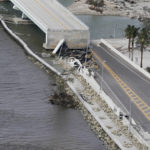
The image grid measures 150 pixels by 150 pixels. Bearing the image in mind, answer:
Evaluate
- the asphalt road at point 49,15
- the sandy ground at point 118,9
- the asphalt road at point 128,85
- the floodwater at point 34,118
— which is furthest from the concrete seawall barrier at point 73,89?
the sandy ground at point 118,9

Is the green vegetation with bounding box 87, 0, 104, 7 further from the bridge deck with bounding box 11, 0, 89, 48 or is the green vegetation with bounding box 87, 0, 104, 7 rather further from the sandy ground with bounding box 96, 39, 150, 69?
the sandy ground with bounding box 96, 39, 150, 69

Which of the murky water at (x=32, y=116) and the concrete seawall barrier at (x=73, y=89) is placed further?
the concrete seawall barrier at (x=73, y=89)

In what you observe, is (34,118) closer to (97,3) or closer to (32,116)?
(32,116)

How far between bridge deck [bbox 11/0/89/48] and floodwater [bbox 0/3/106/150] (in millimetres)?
14693

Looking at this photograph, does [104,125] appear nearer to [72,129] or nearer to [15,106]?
[72,129]

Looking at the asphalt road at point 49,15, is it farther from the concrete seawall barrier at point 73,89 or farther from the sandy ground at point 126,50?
the sandy ground at point 126,50

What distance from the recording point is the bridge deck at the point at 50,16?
339 ft

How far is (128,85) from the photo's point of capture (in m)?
79.5

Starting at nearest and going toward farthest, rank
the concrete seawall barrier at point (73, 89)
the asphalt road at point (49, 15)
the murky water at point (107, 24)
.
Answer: the concrete seawall barrier at point (73, 89) → the asphalt road at point (49, 15) → the murky water at point (107, 24)

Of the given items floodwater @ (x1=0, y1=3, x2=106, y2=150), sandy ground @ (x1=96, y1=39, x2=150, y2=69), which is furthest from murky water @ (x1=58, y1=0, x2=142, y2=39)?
floodwater @ (x1=0, y1=3, x2=106, y2=150)

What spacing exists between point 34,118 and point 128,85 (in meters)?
Answer: 18.7

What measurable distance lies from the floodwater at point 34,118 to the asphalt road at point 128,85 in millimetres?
7632

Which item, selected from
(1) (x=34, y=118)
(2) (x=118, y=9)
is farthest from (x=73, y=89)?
(2) (x=118, y=9)

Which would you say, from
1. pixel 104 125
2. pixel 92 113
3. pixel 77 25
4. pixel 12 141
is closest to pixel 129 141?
pixel 104 125
